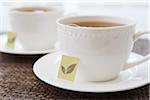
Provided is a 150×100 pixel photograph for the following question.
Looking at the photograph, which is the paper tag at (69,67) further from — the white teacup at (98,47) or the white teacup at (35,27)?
the white teacup at (35,27)

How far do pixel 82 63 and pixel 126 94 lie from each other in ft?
0.40

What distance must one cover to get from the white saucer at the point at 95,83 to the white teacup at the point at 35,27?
0.16 meters

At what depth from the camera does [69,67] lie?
0.68 meters

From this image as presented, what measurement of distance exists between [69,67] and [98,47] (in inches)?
3.4

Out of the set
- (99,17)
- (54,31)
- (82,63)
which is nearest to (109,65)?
(82,63)

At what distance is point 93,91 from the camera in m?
0.61

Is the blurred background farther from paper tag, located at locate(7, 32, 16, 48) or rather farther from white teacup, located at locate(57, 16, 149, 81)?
white teacup, located at locate(57, 16, 149, 81)

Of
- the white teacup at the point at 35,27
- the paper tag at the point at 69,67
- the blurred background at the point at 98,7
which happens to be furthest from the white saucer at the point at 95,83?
the blurred background at the point at 98,7

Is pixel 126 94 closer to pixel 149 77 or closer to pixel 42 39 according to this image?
pixel 149 77

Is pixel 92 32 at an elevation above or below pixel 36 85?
above

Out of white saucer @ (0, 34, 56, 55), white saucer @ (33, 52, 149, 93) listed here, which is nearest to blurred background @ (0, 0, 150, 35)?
white saucer @ (0, 34, 56, 55)

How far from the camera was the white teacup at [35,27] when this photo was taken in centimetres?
92

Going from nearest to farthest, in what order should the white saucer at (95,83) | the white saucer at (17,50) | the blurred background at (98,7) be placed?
the white saucer at (95,83), the white saucer at (17,50), the blurred background at (98,7)

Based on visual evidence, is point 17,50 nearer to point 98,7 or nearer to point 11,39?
point 11,39
